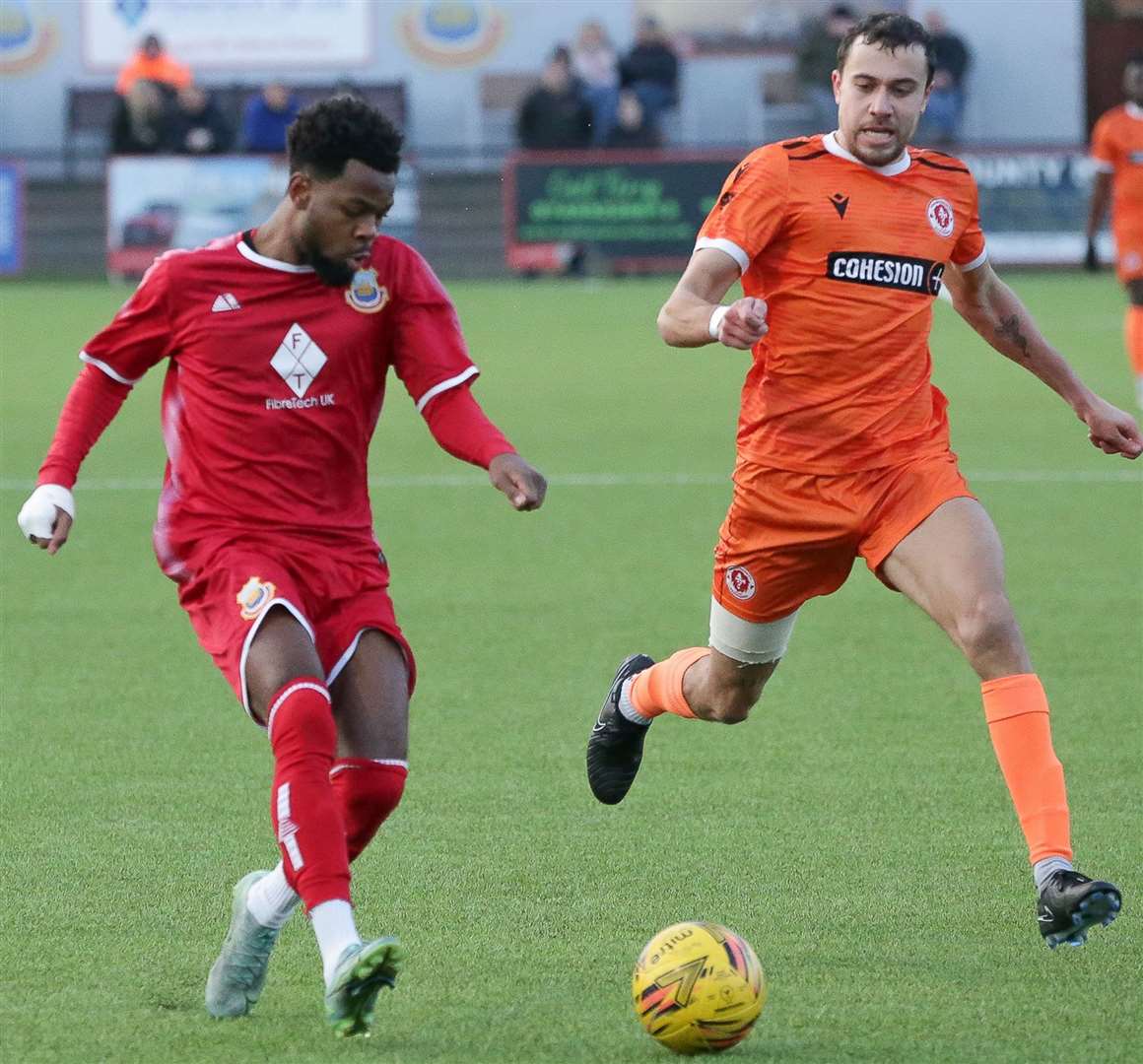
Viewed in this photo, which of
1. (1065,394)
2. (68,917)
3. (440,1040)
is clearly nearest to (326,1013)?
(440,1040)

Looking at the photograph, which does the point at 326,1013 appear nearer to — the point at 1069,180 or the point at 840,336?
the point at 840,336

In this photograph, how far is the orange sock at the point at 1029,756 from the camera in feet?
17.2

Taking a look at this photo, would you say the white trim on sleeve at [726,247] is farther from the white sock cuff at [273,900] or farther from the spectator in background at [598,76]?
the spectator in background at [598,76]

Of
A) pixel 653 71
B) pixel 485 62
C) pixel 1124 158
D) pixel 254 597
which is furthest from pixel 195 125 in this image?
pixel 254 597

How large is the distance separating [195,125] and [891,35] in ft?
73.9

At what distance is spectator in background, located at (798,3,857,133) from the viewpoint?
30234mm

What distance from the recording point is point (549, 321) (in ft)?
73.4

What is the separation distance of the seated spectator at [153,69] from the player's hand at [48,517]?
24.0m

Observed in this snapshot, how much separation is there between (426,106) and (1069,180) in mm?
10178

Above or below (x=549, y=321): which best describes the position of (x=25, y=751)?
above

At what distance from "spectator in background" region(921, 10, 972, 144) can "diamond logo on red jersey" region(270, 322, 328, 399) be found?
82.5 feet

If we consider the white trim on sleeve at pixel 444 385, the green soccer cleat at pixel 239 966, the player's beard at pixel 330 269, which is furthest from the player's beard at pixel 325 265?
the green soccer cleat at pixel 239 966

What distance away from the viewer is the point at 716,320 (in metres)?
5.15

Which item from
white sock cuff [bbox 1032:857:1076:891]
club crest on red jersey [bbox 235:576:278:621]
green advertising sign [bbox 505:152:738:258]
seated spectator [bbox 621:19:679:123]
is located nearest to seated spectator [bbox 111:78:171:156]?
green advertising sign [bbox 505:152:738:258]
